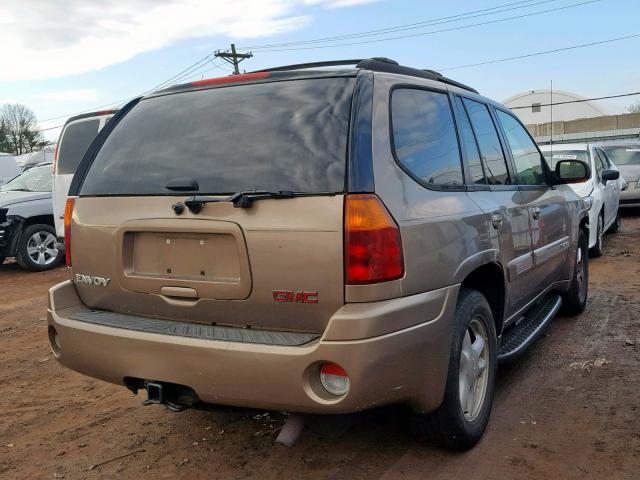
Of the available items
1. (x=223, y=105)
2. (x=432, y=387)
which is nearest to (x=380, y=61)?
(x=223, y=105)

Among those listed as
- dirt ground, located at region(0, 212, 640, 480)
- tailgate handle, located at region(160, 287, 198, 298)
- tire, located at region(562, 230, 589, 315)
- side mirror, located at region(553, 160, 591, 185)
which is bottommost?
dirt ground, located at region(0, 212, 640, 480)

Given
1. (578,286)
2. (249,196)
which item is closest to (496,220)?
(249,196)

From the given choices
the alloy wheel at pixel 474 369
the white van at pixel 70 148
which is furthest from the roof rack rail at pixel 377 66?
the white van at pixel 70 148

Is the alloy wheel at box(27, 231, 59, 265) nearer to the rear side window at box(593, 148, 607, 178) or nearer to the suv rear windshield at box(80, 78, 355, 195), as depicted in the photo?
the suv rear windshield at box(80, 78, 355, 195)

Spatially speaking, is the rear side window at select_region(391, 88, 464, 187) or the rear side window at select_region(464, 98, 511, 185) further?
the rear side window at select_region(464, 98, 511, 185)

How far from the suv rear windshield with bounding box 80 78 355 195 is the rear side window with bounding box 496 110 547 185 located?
77.2 inches

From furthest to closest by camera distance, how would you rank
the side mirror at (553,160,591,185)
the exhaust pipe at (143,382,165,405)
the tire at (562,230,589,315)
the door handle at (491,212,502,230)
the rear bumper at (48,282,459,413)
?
the tire at (562,230,589,315)
the side mirror at (553,160,591,185)
the door handle at (491,212,502,230)
the exhaust pipe at (143,382,165,405)
the rear bumper at (48,282,459,413)

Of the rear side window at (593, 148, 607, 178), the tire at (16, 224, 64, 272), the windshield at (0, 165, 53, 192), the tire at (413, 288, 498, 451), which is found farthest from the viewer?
the windshield at (0, 165, 53, 192)

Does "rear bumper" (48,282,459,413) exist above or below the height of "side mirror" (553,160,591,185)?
below

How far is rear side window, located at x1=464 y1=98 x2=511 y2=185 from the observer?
371 cm

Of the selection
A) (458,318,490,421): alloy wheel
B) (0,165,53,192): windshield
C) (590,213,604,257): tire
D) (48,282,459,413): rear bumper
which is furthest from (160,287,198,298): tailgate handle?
(0,165,53,192): windshield

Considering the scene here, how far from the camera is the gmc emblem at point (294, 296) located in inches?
98.7

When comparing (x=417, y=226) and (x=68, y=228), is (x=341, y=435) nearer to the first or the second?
(x=417, y=226)

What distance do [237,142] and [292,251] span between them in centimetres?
62
